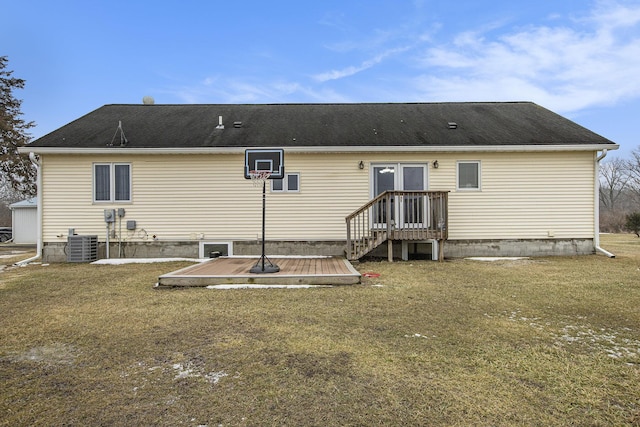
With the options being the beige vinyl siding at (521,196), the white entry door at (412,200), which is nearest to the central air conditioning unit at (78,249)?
the white entry door at (412,200)

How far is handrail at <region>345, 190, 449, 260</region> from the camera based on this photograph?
8.41 meters

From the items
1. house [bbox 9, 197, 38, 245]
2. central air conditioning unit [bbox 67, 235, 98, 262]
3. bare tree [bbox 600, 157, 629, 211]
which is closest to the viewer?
central air conditioning unit [bbox 67, 235, 98, 262]

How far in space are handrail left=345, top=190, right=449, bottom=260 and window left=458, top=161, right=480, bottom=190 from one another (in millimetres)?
1480

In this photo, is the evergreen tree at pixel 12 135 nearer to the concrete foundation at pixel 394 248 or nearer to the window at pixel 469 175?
the concrete foundation at pixel 394 248

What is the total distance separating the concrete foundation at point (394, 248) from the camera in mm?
9562

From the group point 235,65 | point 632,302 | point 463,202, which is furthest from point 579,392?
point 235,65

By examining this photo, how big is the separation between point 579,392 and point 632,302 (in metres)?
3.50

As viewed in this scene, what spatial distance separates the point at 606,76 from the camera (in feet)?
63.9

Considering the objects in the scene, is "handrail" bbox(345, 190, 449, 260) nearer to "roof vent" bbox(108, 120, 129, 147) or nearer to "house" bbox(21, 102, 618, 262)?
"house" bbox(21, 102, 618, 262)

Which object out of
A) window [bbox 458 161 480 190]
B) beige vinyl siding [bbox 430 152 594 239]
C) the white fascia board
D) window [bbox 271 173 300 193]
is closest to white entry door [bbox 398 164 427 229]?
beige vinyl siding [bbox 430 152 594 239]

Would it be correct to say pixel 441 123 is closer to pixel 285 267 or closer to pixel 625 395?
pixel 285 267

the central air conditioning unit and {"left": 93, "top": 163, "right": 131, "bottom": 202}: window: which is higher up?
{"left": 93, "top": 163, "right": 131, "bottom": 202}: window

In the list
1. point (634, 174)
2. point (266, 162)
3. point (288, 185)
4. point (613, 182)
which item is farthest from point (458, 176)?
point (613, 182)

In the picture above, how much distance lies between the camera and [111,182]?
956 centimetres
